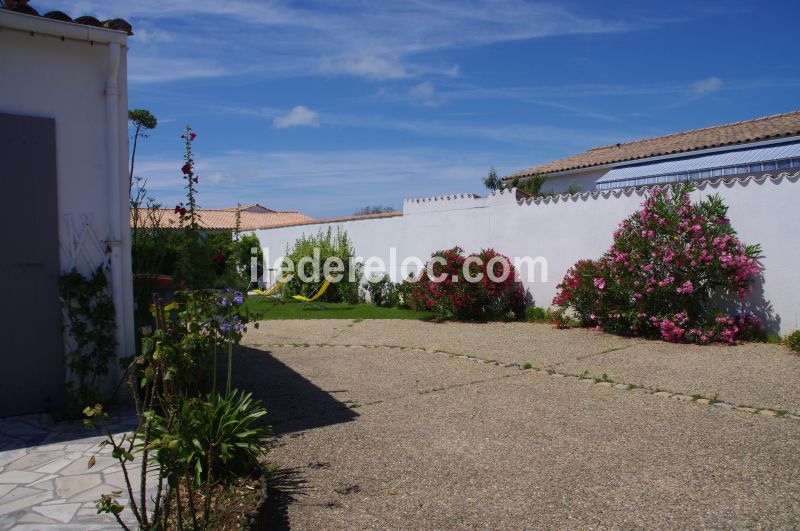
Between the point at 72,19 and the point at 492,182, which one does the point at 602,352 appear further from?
the point at 492,182

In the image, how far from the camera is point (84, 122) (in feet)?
17.9

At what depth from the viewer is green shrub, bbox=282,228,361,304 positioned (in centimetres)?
1780

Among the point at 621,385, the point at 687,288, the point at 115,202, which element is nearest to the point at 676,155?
the point at 687,288

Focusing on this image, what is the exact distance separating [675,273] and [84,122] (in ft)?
28.5

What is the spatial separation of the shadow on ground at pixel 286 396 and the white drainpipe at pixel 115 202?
169cm

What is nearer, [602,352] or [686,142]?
[602,352]

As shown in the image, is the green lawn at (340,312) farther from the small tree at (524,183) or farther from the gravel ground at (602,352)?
the small tree at (524,183)

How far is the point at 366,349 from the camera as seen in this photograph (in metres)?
9.72

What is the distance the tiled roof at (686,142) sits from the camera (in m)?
16.3

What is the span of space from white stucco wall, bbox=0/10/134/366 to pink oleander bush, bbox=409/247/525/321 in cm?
822

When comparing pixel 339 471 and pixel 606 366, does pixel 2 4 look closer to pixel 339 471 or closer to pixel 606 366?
pixel 339 471

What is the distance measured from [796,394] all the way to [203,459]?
6065mm

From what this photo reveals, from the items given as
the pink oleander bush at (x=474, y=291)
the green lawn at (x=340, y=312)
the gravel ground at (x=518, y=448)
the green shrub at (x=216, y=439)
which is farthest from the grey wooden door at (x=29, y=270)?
the pink oleander bush at (x=474, y=291)

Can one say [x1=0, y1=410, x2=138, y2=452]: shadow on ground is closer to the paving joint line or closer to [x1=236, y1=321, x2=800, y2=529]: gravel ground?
[x1=236, y1=321, x2=800, y2=529]: gravel ground
